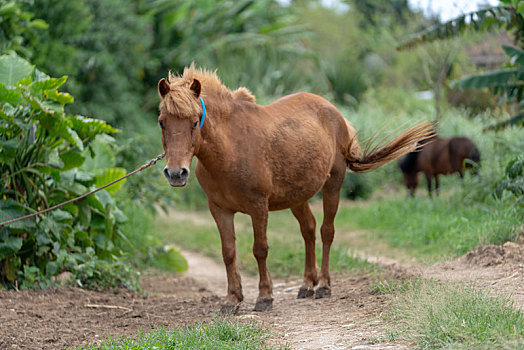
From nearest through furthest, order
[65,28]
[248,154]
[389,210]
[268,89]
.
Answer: [248,154]
[389,210]
[65,28]
[268,89]

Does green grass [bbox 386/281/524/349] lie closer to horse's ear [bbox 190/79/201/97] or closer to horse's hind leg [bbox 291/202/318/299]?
horse's hind leg [bbox 291/202/318/299]

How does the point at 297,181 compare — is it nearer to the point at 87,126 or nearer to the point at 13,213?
the point at 87,126

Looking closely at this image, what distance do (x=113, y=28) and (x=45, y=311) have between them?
11.6 meters

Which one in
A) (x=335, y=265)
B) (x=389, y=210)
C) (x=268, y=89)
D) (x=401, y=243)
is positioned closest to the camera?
(x=335, y=265)

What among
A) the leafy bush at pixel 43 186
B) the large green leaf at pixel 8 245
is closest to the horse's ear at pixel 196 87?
the leafy bush at pixel 43 186

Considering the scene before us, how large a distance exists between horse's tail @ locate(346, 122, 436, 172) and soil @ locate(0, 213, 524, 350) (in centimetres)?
123

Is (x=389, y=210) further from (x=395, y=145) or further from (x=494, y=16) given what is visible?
(x=395, y=145)

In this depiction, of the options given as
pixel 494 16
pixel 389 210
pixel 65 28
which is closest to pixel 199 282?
pixel 389 210

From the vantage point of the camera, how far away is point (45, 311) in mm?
5348

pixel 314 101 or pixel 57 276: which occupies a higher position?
pixel 314 101

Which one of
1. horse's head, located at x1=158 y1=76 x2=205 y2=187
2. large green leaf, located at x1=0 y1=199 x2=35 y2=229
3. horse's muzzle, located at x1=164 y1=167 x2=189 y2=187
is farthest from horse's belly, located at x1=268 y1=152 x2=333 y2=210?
large green leaf, located at x1=0 y1=199 x2=35 y2=229

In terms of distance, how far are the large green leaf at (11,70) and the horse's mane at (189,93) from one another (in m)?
2.27

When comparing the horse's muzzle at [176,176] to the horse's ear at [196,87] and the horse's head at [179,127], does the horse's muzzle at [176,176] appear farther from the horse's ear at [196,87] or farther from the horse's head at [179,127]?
the horse's ear at [196,87]

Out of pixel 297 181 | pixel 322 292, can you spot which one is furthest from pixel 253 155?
pixel 322 292
